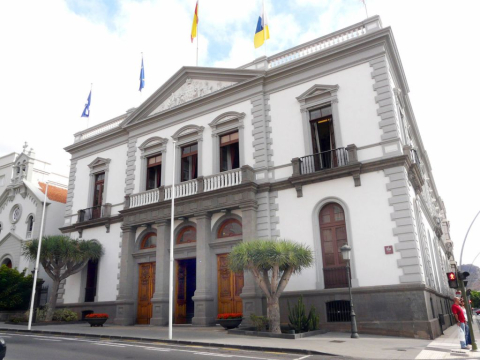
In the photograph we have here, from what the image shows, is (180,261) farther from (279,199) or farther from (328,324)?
(328,324)

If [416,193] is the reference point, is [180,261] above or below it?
below

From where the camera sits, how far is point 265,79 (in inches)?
862

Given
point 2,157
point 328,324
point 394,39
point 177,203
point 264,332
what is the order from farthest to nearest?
point 2,157, point 177,203, point 394,39, point 328,324, point 264,332

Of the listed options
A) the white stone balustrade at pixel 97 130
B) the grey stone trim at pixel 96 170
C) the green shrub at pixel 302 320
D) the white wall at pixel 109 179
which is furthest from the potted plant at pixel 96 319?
the white stone balustrade at pixel 97 130

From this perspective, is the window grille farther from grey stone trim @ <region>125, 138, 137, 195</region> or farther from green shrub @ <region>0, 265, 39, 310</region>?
green shrub @ <region>0, 265, 39, 310</region>

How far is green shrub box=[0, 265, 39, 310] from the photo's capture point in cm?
2536

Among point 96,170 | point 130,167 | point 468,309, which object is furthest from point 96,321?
point 468,309

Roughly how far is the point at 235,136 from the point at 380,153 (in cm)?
793

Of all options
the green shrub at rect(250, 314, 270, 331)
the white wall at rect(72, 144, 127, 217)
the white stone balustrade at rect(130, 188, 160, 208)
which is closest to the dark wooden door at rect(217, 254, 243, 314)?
the green shrub at rect(250, 314, 270, 331)

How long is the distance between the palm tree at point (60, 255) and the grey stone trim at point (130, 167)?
13.1ft

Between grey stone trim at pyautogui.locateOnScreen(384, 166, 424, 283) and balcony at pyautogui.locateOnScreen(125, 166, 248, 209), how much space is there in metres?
6.75

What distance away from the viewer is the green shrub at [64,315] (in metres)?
23.2

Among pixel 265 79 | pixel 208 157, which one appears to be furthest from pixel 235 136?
pixel 265 79

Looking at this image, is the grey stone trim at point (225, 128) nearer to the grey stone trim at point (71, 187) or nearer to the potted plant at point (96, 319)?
the potted plant at point (96, 319)
